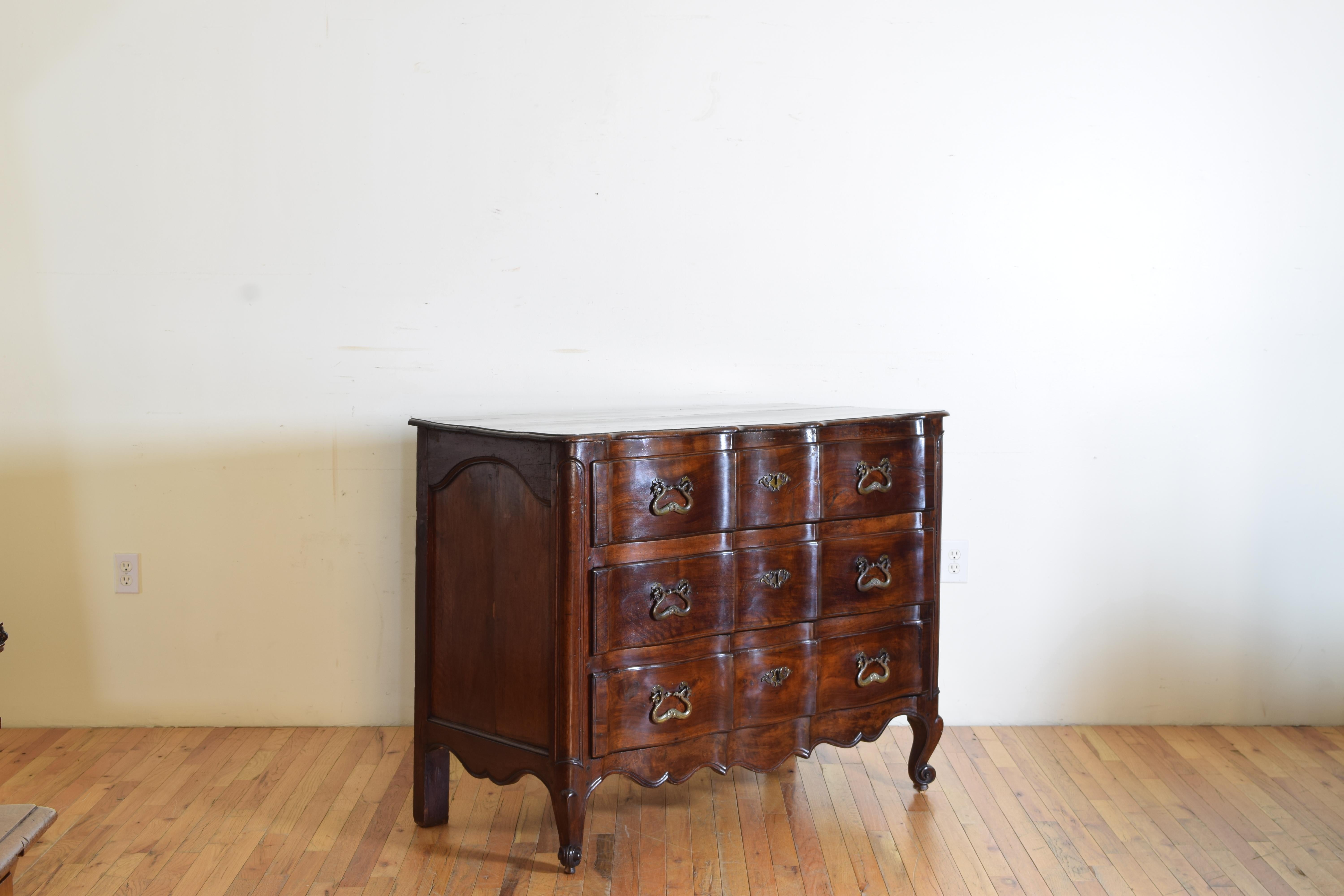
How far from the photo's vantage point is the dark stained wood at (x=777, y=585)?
206 centimetres

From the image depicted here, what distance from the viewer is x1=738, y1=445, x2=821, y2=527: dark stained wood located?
2043 millimetres

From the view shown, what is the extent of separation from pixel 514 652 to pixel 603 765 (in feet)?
0.82

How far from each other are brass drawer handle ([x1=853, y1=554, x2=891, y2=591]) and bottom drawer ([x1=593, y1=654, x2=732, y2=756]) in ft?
1.08

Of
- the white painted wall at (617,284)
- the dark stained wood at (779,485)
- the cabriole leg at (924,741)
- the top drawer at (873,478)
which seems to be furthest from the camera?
the white painted wall at (617,284)

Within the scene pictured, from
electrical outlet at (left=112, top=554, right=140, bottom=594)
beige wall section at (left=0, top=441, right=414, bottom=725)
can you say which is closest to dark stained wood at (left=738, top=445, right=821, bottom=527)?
beige wall section at (left=0, top=441, right=414, bottom=725)

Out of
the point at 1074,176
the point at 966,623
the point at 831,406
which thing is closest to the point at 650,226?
the point at 831,406

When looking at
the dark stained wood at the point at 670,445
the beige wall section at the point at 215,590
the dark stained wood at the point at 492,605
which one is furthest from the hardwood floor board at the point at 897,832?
the beige wall section at the point at 215,590

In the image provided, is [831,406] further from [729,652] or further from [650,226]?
[729,652]

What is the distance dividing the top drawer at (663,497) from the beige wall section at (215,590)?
2.93 feet

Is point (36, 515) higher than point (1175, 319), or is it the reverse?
point (1175, 319)

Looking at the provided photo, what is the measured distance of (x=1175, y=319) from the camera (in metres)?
2.70

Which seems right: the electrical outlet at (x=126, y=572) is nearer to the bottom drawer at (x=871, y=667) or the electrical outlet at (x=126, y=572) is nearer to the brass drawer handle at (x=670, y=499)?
the brass drawer handle at (x=670, y=499)

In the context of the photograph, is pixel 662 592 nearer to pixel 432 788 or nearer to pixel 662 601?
pixel 662 601

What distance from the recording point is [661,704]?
1.99 meters
